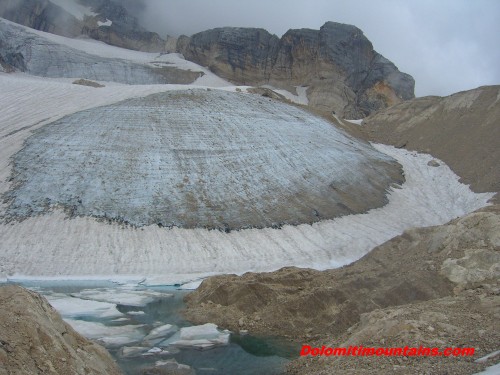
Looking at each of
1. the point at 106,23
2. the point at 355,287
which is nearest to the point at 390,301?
the point at 355,287

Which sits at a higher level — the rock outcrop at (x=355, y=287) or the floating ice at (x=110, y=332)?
the rock outcrop at (x=355, y=287)

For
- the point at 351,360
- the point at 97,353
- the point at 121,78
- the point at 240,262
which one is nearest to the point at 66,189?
the point at 240,262

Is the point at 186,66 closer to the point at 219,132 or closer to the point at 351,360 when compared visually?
the point at 219,132

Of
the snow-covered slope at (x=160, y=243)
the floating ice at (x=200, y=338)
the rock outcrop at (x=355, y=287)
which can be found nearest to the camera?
the floating ice at (x=200, y=338)

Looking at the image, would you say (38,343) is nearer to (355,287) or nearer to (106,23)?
(355,287)

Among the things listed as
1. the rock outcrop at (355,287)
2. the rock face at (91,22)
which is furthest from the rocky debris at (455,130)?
the rock face at (91,22)

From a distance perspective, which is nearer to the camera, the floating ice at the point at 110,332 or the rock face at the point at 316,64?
the floating ice at the point at 110,332

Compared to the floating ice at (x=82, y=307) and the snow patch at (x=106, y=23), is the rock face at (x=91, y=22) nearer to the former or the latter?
the snow patch at (x=106, y=23)

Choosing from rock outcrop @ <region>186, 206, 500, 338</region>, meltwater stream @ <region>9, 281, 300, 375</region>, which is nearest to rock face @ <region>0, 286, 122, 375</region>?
meltwater stream @ <region>9, 281, 300, 375</region>
